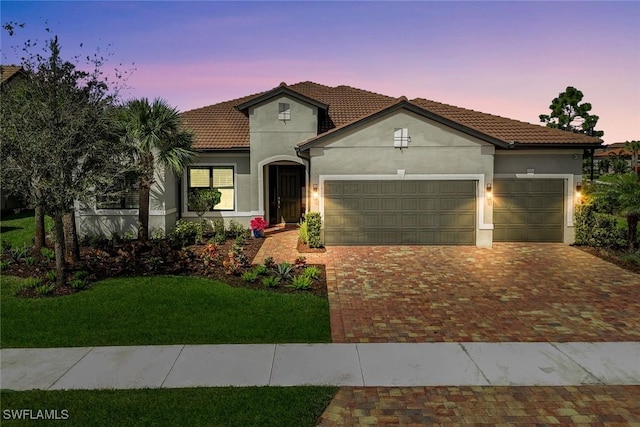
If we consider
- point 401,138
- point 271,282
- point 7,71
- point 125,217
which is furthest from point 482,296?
point 7,71

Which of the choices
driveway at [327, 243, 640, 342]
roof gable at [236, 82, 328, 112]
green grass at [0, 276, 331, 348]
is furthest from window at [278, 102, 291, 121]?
green grass at [0, 276, 331, 348]

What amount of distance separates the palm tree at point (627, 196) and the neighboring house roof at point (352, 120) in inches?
79.0

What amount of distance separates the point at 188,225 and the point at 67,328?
31.5 feet

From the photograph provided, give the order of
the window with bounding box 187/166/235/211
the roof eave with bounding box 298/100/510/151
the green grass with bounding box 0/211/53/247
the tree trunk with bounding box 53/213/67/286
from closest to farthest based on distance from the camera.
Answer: the tree trunk with bounding box 53/213/67/286 < the roof eave with bounding box 298/100/510/151 < the green grass with bounding box 0/211/53/247 < the window with bounding box 187/166/235/211

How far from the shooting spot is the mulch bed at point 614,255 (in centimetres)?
1291

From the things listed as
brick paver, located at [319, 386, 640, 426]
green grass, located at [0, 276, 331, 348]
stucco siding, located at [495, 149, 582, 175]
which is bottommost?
brick paver, located at [319, 386, 640, 426]

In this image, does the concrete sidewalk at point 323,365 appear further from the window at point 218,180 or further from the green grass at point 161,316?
the window at point 218,180

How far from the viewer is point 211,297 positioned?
9.71 metres

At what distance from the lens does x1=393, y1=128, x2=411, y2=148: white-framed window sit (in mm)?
15602

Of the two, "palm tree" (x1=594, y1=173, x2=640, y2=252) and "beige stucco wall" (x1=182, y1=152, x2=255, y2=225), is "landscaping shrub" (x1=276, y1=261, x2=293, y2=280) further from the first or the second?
"palm tree" (x1=594, y1=173, x2=640, y2=252)

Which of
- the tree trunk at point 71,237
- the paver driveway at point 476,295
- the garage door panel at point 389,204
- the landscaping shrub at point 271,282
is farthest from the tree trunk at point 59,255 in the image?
the garage door panel at point 389,204

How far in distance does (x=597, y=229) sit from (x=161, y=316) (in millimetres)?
15290

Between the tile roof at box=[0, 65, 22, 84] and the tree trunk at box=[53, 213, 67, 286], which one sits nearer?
the tree trunk at box=[53, 213, 67, 286]

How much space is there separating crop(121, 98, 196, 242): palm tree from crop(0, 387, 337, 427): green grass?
9.85m
